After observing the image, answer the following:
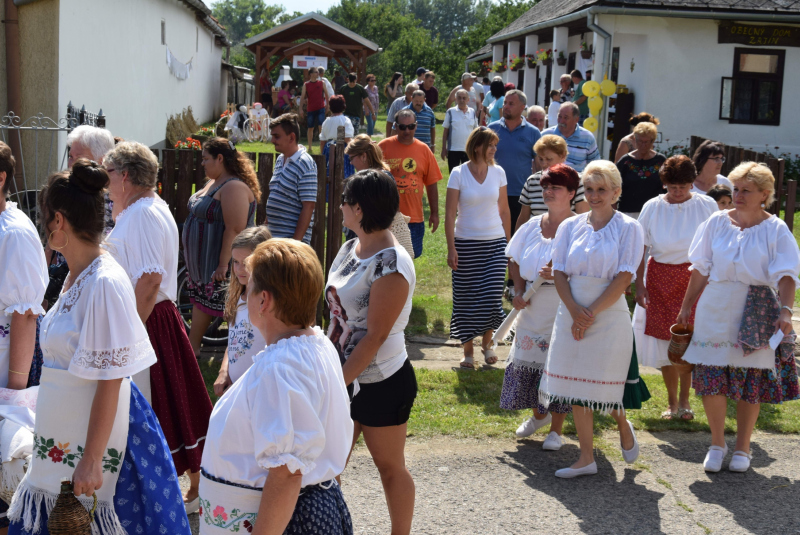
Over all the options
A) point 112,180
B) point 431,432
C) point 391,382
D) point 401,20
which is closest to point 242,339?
point 391,382

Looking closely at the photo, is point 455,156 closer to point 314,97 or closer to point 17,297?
point 314,97

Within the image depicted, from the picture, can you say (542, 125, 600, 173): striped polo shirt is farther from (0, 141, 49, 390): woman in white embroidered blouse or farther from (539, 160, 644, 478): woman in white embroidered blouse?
(0, 141, 49, 390): woman in white embroidered blouse

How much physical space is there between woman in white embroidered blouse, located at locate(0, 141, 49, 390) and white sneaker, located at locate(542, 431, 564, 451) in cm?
330

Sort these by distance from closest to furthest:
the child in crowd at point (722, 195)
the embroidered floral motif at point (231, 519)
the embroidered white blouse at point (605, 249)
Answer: the embroidered floral motif at point (231, 519) → the embroidered white blouse at point (605, 249) → the child in crowd at point (722, 195)

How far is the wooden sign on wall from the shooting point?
51.7ft

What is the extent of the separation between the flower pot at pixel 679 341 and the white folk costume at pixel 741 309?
40 millimetres

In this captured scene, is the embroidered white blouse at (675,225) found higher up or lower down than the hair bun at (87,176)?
lower down

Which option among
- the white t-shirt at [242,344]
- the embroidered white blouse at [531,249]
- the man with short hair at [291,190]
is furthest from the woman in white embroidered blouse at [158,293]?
the embroidered white blouse at [531,249]

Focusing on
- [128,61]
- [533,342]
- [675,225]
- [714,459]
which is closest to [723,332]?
[714,459]

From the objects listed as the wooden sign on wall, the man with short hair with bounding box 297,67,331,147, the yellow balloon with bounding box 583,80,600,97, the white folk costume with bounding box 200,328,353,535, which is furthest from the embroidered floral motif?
the man with short hair with bounding box 297,67,331,147

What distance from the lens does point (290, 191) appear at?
645 centimetres

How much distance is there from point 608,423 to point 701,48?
477 inches

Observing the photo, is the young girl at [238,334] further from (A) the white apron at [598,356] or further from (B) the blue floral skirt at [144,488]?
(A) the white apron at [598,356]

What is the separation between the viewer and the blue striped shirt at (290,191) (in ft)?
21.1
